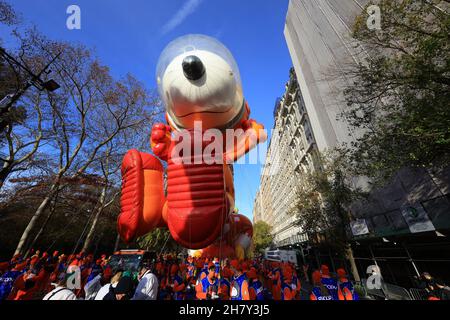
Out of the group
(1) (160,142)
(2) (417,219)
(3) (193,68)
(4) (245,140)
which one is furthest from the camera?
(2) (417,219)

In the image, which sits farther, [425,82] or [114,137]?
[114,137]

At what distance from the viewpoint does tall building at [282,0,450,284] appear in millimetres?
8398

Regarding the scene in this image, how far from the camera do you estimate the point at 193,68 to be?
3.09 metres

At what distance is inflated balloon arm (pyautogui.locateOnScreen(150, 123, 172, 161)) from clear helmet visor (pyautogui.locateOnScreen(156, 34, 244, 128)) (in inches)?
21.6

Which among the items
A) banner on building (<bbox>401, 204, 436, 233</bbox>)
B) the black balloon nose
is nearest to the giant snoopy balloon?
the black balloon nose

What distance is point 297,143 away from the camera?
26625mm

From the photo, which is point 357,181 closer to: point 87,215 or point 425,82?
point 425,82

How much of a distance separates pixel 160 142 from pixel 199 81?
1674mm

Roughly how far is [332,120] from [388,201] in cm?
738

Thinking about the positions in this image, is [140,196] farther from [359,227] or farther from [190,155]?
[359,227]

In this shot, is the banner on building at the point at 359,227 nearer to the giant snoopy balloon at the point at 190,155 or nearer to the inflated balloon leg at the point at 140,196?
the giant snoopy balloon at the point at 190,155

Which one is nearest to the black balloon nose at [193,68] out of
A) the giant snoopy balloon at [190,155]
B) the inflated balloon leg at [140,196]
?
the giant snoopy balloon at [190,155]

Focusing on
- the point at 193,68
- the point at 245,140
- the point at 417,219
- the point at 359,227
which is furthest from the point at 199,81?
the point at 359,227
